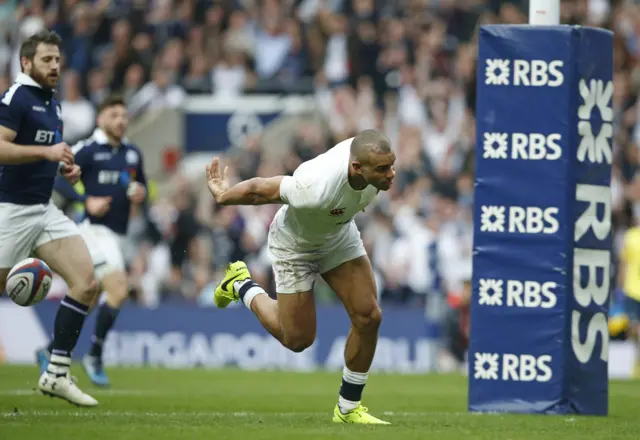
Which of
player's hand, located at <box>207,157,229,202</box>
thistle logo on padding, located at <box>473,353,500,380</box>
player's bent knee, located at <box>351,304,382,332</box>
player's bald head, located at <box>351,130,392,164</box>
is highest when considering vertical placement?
player's bald head, located at <box>351,130,392,164</box>

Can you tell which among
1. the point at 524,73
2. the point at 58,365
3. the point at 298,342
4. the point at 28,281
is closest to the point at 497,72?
the point at 524,73

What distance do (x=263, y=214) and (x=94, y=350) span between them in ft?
27.2

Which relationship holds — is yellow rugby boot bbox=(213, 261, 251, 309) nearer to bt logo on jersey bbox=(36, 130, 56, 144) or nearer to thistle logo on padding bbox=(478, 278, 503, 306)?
bt logo on jersey bbox=(36, 130, 56, 144)

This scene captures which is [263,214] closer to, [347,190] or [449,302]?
[449,302]

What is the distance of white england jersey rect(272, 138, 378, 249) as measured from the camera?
956 centimetres

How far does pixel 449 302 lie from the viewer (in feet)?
66.1

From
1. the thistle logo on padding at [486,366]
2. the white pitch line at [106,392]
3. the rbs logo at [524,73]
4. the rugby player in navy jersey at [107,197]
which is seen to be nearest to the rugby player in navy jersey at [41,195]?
the white pitch line at [106,392]

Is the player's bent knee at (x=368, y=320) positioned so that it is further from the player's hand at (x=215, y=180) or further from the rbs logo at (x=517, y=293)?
the rbs logo at (x=517, y=293)

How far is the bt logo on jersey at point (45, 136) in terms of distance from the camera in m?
11.1

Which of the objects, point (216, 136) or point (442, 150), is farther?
point (216, 136)

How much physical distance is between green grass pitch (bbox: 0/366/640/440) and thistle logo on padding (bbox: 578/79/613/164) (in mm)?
2317

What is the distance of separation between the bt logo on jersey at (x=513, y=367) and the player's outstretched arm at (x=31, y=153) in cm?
403

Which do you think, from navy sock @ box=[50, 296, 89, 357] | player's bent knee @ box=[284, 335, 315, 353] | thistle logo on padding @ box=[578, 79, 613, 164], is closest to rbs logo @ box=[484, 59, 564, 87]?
thistle logo on padding @ box=[578, 79, 613, 164]

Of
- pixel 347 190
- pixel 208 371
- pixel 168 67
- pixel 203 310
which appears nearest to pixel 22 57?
pixel 347 190
